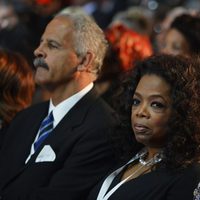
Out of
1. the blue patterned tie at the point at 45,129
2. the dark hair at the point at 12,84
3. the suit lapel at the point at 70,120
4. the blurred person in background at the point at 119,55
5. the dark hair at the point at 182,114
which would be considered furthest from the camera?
the blurred person in background at the point at 119,55

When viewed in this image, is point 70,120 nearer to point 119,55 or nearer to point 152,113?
point 152,113

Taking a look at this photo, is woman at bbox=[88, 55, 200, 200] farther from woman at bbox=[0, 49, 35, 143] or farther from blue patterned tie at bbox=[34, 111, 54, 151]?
woman at bbox=[0, 49, 35, 143]

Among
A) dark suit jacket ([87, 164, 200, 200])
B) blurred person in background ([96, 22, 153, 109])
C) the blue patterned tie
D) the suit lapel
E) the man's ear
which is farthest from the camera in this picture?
blurred person in background ([96, 22, 153, 109])

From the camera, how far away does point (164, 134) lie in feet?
10.4

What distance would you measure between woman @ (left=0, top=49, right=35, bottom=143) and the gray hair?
1.65ft

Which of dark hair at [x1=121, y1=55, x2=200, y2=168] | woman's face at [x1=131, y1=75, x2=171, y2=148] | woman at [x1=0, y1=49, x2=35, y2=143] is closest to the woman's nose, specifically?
woman's face at [x1=131, y1=75, x2=171, y2=148]

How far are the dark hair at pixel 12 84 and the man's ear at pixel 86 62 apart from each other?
513 mm

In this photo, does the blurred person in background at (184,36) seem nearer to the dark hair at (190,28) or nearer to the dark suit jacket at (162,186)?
the dark hair at (190,28)

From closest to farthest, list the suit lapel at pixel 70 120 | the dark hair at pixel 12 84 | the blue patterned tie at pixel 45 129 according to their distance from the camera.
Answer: the suit lapel at pixel 70 120 → the blue patterned tie at pixel 45 129 → the dark hair at pixel 12 84

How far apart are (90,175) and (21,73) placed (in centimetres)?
102

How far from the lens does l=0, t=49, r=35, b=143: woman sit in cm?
432

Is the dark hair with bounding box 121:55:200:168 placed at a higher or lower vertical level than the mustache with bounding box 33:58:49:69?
lower

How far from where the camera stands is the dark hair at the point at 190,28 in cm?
489

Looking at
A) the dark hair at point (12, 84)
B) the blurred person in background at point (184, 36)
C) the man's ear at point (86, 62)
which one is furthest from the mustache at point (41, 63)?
the blurred person in background at point (184, 36)
